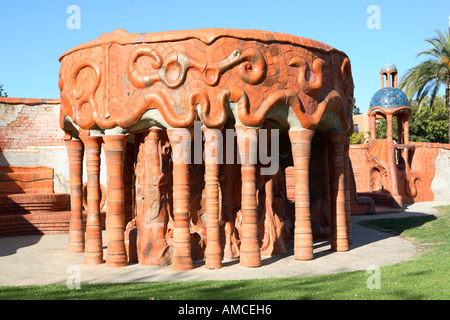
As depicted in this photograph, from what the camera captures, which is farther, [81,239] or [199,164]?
[81,239]

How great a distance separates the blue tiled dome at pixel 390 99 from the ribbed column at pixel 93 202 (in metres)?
17.5

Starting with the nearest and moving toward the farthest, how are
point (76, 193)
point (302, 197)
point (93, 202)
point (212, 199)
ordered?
point (212, 199)
point (302, 197)
point (93, 202)
point (76, 193)

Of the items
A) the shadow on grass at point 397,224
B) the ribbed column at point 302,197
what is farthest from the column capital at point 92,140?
the shadow on grass at point 397,224

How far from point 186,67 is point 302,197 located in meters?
3.35

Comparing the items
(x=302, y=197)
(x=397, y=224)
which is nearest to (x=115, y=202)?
(x=302, y=197)

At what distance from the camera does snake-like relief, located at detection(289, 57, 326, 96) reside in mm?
9797

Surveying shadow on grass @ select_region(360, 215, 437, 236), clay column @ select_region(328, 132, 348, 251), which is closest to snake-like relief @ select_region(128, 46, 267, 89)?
clay column @ select_region(328, 132, 348, 251)

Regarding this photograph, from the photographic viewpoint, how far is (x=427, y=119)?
36062 millimetres

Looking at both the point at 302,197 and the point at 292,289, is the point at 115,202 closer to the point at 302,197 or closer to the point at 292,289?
the point at 302,197

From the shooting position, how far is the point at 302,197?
10.0 meters

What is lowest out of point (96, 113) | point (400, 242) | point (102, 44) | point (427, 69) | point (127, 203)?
point (400, 242)

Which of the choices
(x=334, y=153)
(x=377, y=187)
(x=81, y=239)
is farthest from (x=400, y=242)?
(x=377, y=187)
